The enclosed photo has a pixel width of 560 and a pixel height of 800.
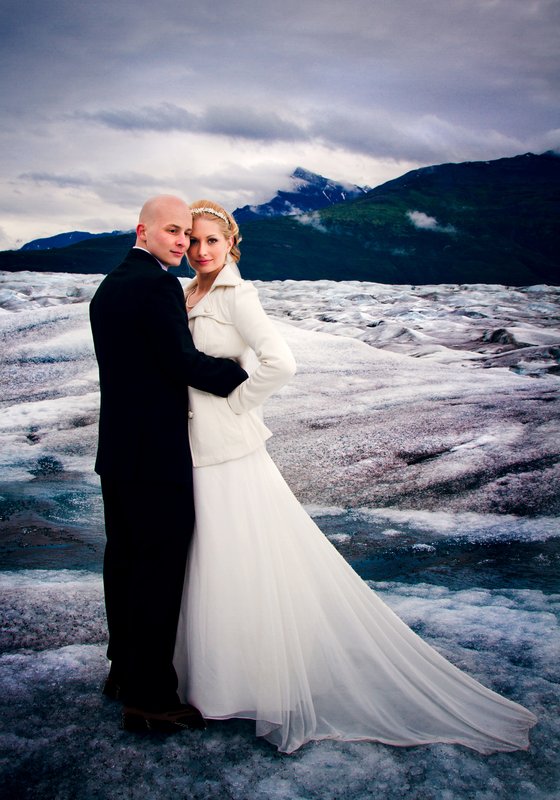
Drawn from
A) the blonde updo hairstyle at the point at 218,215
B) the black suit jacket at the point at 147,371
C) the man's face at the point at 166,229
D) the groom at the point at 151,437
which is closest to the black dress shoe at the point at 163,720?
the groom at the point at 151,437

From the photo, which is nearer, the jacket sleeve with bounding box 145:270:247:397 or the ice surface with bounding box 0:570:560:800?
the ice surface with bounding box 0:570:560:800

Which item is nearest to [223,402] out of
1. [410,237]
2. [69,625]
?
[69,625]

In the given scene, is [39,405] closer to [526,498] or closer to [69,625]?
[69,625]

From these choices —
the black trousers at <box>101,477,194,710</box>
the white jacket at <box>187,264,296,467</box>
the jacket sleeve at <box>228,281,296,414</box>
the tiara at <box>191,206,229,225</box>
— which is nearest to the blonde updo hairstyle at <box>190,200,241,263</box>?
the tiara at <box>191,206,229,225</box>

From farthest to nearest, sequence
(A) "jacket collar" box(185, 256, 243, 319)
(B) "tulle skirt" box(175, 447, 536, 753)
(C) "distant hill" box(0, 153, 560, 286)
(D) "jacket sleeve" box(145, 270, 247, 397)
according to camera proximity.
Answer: (C) "distant hill" box(0, 153, 560, 286) < (A) "jacket collar" box(185, 256, 243, 319) < (B) "tulle skirt" box(175, 447, 536, 753) < (D) "jacket sleeve" box(145, 270, 247, 397)

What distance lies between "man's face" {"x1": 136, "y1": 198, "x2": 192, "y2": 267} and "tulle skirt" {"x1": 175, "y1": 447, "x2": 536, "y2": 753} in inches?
35.5

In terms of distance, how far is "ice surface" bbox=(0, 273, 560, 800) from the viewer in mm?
2271

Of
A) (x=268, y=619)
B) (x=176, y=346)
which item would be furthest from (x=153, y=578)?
(x=176, y=346)

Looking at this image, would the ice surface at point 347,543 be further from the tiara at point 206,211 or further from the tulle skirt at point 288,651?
the tiara at point 206,211

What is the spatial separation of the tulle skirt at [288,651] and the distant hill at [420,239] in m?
89.9

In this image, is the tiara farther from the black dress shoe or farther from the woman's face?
the black dress shoe

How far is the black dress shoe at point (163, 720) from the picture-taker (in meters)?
2.48

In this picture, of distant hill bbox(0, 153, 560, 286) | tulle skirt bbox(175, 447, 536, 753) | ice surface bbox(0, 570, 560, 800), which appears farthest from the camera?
distant hill bbox(0, 153, 560, 286)

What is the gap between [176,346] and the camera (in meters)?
2.34
